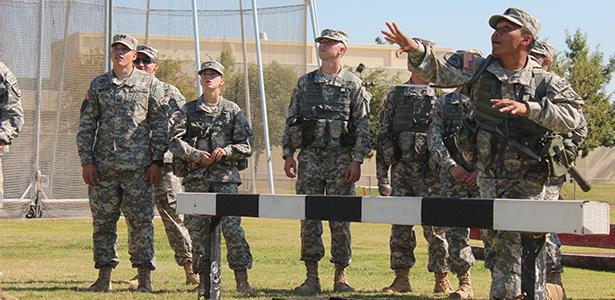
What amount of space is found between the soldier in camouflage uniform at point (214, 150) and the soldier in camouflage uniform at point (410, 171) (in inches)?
55.1

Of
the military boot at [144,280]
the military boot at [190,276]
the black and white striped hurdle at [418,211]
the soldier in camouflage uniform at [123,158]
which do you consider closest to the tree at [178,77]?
the military boot at [190,276]

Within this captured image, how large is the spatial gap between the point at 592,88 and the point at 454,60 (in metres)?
54.8

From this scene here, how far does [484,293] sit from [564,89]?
4290 mm

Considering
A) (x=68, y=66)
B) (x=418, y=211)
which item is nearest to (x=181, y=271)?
(x=418, y=211)

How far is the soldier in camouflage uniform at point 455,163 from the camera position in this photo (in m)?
11.1

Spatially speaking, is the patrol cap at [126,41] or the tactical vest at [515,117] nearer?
the tactical vest at [515,117]

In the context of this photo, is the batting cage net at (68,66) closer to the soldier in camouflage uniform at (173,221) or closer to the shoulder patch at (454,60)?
the soldier in camouflage uniform at (173,221)

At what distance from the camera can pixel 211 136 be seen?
1139cm

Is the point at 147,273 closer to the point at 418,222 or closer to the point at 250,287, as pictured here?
the point at 250,287

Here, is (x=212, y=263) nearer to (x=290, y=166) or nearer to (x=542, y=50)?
(x=290, y=166)

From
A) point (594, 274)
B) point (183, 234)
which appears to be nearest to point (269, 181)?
point (594, 274)

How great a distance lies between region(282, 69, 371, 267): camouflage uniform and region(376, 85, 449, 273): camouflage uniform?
1.15 feet

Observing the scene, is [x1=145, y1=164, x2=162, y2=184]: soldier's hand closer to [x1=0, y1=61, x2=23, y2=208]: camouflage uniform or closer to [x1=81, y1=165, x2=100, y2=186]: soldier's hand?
[x1=81, y1=165, x2=100, y2=186]: soldier's hand

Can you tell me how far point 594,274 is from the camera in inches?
579
